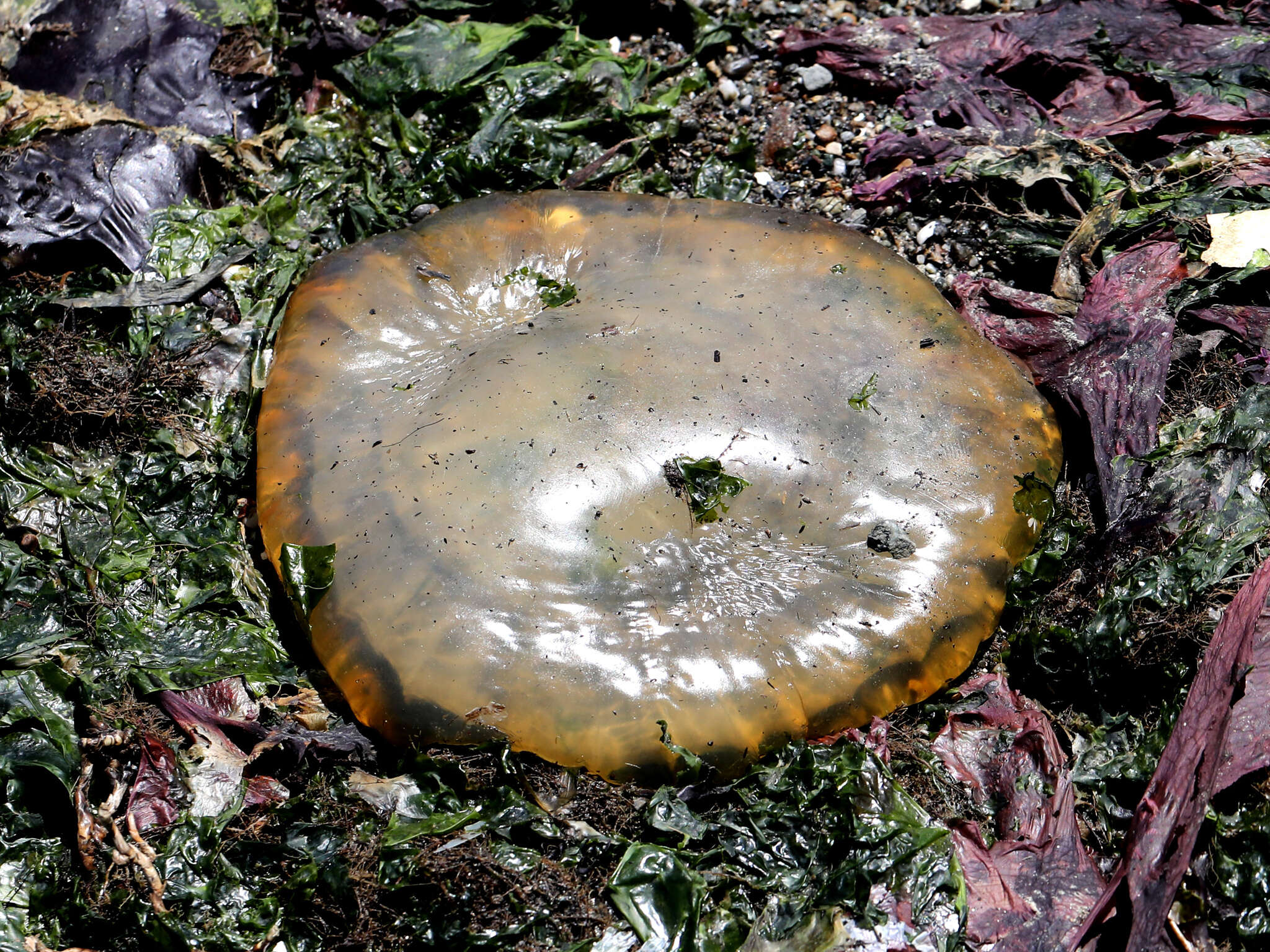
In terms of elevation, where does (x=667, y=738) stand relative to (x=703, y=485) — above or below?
below

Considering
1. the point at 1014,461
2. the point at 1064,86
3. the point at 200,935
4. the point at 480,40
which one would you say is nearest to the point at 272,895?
the point at 200,935

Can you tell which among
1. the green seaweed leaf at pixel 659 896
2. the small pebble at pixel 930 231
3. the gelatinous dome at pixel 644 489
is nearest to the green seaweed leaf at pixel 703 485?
the gelatinous dome at pixel 644 489

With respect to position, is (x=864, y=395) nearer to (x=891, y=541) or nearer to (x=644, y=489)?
(x=891, y=541)

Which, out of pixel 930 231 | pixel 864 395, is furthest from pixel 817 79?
pixel 864 395

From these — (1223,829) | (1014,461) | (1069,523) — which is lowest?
(1223,829)

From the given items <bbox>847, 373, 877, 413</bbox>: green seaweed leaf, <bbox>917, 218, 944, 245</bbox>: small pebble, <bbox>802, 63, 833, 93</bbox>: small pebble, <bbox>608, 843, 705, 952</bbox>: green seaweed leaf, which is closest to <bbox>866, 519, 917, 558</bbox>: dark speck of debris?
<bbox>847, 373, 877, 413</bbox>: green seaweed leaf

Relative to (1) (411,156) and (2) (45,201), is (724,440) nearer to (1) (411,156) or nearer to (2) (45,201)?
(1) (411,156)

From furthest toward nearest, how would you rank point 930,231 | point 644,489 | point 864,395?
point 930,231 < point 864,395 < point 644,489
